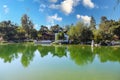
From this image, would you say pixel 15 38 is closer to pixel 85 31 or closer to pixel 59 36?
pixel 59 36

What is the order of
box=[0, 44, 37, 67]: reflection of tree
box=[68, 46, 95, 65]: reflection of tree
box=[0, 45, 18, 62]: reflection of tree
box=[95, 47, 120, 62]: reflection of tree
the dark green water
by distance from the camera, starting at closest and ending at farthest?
the dark green water < box=[68, 46, 95, 65]: reflection of tree < box=[0, 44, 37, 67]: reflection of tree < box=[95, 47, 120, 62]: reflection of tree < box=[0, 45, 18, 62]: reflection of tree

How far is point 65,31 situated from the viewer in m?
19.7

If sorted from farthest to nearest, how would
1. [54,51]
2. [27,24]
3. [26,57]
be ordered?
[27,24] → [54,51] → [26,57]

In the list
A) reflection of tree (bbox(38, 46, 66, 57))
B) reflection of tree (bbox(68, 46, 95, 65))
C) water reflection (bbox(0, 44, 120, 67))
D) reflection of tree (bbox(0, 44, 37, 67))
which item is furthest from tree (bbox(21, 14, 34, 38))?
reflection of tree (bbox(68, 46, 95, 65))

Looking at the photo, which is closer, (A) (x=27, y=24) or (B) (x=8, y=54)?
(B) (x=8, y=54)

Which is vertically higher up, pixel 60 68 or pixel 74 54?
pixel 74 54

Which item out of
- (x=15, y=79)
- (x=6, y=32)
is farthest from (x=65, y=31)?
(x=15, y=79)

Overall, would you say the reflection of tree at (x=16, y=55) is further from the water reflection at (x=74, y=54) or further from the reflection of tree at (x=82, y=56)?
the reflection of tree at (x=82, y=56)

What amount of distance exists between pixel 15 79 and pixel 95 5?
7069mm

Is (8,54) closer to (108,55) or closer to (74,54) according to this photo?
(74,54)

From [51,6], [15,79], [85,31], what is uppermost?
[51,6]

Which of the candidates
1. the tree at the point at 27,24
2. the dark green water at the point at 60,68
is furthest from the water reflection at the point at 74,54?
the tree at the point at 27,24

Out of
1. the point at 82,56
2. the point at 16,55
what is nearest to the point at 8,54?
the point at 16,55

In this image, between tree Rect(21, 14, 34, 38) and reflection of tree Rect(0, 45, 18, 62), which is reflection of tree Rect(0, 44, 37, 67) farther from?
tree Rect(21, 14, 34, 38)
